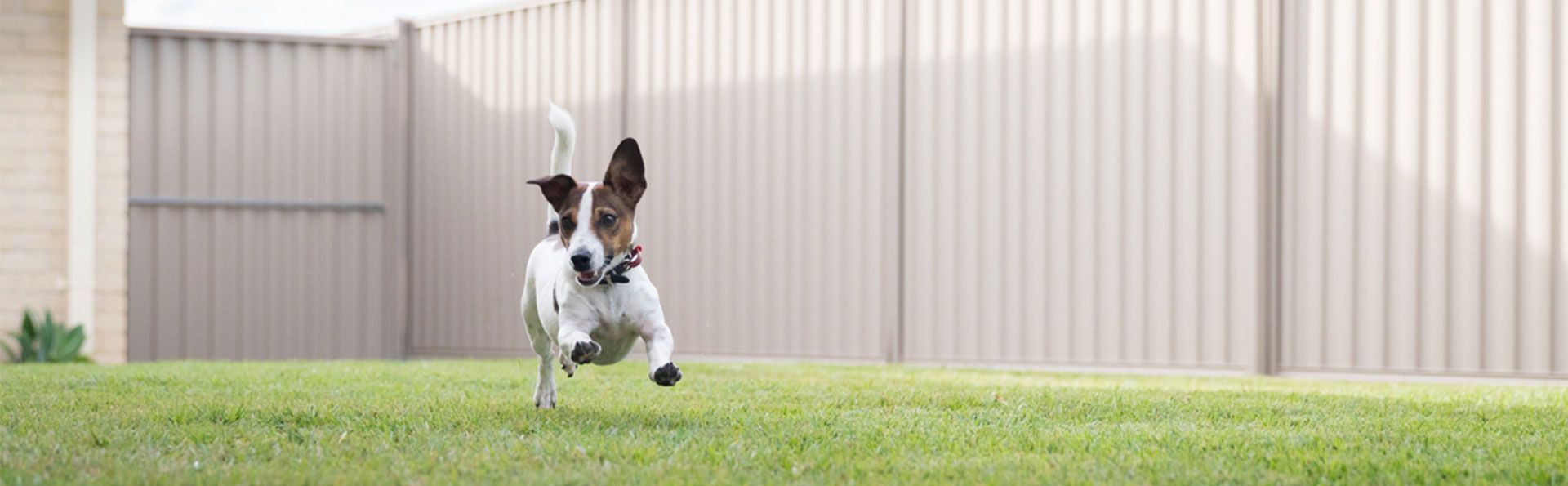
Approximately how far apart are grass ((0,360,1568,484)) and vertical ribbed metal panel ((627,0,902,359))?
351 cm

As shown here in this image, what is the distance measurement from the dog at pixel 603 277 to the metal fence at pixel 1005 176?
16.2ft

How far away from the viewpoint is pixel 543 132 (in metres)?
11.9

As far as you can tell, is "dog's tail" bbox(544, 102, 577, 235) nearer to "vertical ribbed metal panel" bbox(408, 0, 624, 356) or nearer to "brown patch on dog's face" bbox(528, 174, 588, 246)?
"brown patch on dog's face" bbox(528, 174, 588, 246)

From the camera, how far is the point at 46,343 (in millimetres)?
11031

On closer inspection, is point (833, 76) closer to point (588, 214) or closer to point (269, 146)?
point (269, 146)

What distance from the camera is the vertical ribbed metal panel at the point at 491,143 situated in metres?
11.8

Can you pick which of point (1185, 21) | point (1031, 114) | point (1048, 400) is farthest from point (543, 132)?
point (1048, 400)

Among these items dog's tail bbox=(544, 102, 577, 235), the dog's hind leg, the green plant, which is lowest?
the green plant

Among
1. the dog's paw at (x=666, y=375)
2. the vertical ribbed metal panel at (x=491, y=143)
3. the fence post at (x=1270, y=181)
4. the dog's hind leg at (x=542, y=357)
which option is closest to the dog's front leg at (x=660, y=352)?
the dog's paw at (x=666, y=375)

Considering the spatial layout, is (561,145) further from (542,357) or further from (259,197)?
(259,197)

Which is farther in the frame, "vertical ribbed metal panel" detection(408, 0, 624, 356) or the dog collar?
"vertical ribbed metal panel" detection(408, 0, 624, 356)

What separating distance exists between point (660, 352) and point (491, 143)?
7.90m

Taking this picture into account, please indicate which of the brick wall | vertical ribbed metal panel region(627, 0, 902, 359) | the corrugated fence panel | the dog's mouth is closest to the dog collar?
the dog's mouth

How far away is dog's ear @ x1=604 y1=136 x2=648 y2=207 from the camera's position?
4965 millimetres
